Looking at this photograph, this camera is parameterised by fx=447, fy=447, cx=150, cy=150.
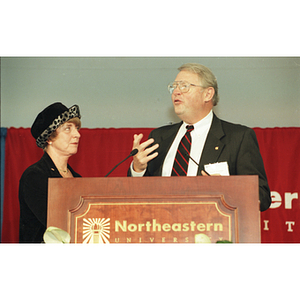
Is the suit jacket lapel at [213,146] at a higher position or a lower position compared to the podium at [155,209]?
higher

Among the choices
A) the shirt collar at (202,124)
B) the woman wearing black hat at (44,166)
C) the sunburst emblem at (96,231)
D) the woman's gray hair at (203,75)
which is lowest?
the sunburst emblem at (96,231)

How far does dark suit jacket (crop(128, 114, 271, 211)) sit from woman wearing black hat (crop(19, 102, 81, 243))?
501mm

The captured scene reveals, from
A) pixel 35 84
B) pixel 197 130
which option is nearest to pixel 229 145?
pixel 197 130

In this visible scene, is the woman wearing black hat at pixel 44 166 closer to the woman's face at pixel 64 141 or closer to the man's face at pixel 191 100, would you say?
the woman's face at pixel 64 141

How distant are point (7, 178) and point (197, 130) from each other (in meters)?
1.68

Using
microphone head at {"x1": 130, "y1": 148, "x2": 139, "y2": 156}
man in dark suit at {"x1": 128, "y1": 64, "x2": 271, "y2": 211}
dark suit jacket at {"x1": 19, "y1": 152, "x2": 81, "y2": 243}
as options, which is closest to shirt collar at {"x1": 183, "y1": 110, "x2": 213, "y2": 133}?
man in dark suit at {"x1": 128, "y1": 64, "x2": 271, "y2": 211}

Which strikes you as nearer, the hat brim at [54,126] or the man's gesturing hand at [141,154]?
the man's gesturing hand at [141,154]

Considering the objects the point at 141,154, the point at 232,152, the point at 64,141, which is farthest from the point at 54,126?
the point at 232,152

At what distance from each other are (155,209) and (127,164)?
160 cm

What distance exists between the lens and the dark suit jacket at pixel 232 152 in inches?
92.3

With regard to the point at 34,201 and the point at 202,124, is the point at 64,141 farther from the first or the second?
the point at 202,124

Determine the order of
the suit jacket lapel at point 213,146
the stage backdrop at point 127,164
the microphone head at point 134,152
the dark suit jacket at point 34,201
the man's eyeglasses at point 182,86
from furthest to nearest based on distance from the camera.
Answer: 1. the stage backdrop at point 127,164
2. the man's eyeglasses at point 182,86
3. the suit jacket lapel at point 213,146
4. the dark suit jacket at point 34,201
5. the microphone head at point 134,152

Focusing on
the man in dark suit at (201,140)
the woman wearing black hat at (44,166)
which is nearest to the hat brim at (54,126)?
the woman wearing black hat at (44,166)

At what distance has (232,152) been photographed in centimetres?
239
